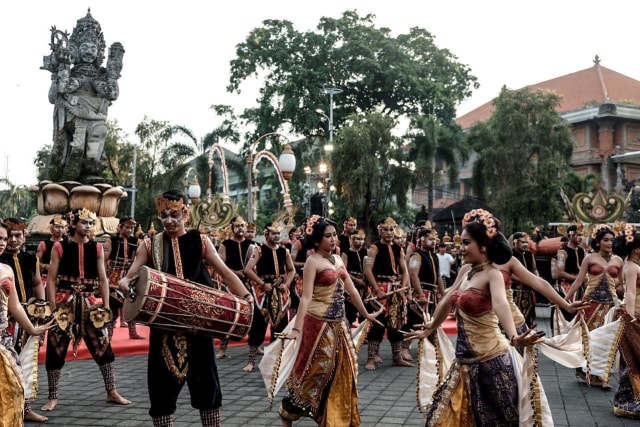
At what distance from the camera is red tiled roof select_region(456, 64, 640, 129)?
52000 millimetres

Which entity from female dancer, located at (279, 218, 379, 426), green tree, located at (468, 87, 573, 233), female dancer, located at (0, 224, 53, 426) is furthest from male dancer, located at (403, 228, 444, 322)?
green tree, located at (468, 87, 573, 233)

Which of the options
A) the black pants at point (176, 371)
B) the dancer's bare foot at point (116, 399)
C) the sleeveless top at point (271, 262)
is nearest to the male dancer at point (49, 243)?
the dancer's bare foot at point (116, 399)

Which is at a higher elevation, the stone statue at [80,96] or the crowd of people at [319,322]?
the stone statue at [80,96]

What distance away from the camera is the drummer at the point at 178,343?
4777 millimetres

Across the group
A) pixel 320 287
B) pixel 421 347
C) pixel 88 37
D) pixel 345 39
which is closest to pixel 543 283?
pixel 421 347

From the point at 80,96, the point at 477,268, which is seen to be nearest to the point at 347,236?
the point at 477,268

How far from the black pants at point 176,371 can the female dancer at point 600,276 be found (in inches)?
197

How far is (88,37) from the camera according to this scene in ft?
54.5

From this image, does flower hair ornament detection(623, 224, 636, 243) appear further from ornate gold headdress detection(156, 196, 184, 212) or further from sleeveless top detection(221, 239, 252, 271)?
sleeveless top detection(221, 239, 252, 271)

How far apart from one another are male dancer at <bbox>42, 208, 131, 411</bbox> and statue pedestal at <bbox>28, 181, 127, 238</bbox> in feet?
26.4

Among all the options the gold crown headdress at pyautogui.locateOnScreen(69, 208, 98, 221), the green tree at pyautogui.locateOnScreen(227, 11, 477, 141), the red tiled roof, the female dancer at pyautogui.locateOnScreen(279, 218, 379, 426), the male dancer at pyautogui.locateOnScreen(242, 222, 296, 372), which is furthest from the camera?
the red tiled roof

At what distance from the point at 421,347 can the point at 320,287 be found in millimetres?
1010

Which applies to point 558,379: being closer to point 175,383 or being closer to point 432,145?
point 175,383

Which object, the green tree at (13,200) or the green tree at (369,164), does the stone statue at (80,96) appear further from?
the green tree at (13,200)
